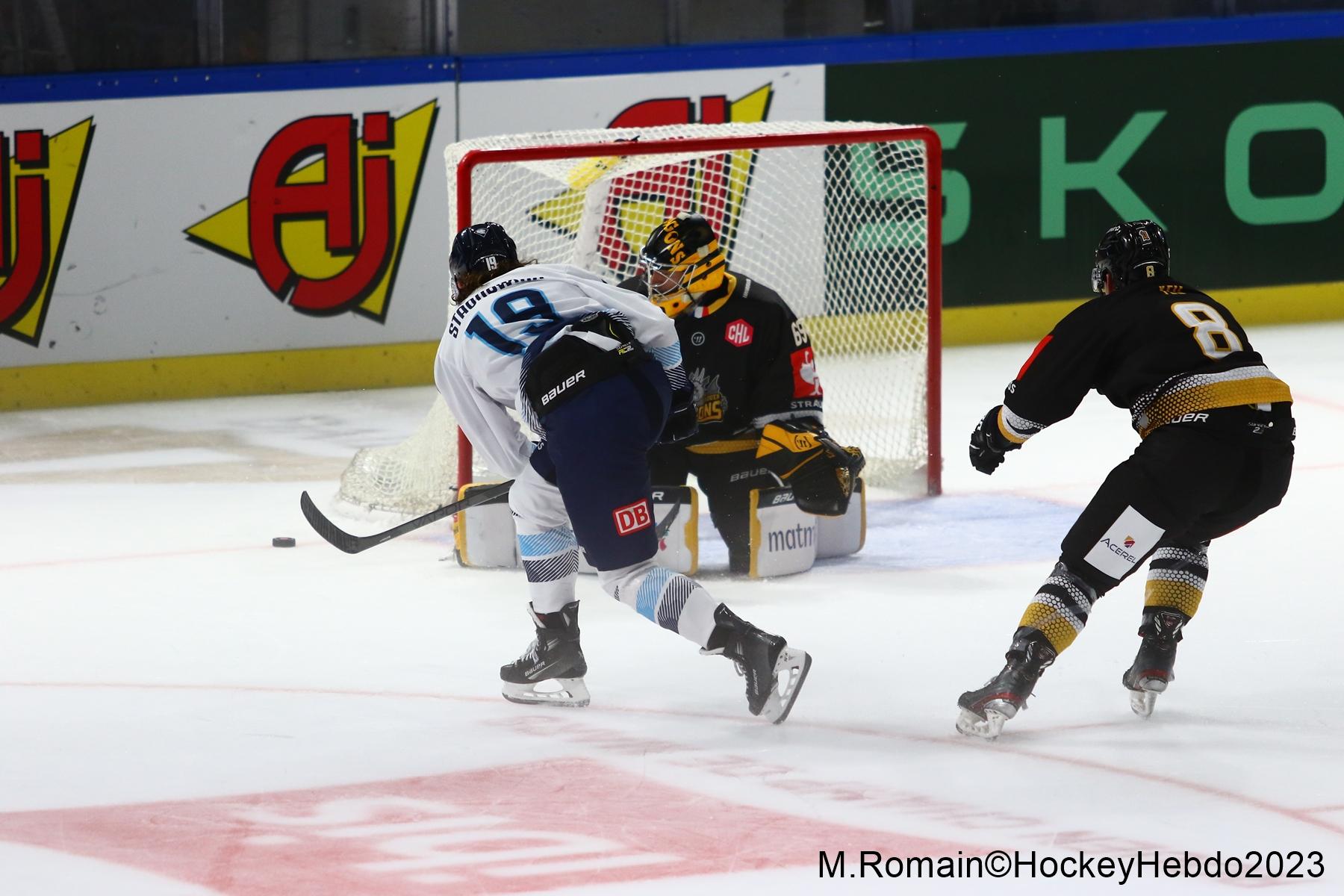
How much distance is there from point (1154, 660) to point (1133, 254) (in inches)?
31.4

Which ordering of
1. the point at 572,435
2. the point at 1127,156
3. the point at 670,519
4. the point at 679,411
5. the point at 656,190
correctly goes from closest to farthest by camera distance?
the point at 572,435
the point at 679,411
the point at 670,519
the point at 656,190
the point at 1127,156

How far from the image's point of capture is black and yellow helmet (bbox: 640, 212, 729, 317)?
209 inches

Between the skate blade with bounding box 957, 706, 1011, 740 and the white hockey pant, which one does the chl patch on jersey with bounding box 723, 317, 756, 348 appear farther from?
the skate blade with bounding box 957, 706, 1011, 740

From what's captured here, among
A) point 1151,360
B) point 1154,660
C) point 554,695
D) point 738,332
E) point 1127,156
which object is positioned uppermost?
point 1151,360

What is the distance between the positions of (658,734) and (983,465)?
2.72 ft

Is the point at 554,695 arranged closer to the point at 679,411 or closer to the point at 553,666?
the point at 553,666

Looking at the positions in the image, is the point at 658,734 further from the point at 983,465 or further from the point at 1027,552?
the point at 1027,552

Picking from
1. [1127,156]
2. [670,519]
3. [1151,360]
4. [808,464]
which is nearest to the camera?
[1151,360]

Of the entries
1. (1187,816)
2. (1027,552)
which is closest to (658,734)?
(1187,816)

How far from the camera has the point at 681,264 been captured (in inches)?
211

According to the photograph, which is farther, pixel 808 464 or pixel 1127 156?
pixel 1127 156

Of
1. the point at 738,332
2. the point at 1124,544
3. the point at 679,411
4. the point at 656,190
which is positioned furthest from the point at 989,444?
the point at 656,190

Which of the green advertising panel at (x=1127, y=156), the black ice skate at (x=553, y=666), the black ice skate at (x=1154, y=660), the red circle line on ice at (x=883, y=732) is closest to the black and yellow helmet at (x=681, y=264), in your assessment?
the black ice skate at (x=553, y=666)

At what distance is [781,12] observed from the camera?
9.34 meters
